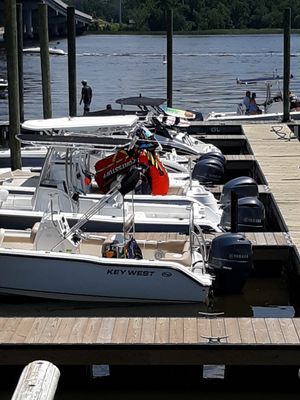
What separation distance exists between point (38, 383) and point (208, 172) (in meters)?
11.8

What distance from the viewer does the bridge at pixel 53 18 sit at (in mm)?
92125

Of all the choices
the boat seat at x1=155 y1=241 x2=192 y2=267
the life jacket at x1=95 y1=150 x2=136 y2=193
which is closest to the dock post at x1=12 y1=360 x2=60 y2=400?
the boat seat at x1=155 y1=241 x2=192 y2=267

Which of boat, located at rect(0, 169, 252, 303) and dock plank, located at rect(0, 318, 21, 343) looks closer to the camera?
dock plank, located at rect(0, 318, 21, 343)

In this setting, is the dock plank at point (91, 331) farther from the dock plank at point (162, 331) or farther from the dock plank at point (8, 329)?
the dock plank at point (8, 329)

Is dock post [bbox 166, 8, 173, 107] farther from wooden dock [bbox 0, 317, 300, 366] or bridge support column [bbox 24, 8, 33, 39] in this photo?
bridge support column [bbox 24, 8, 33, 39]

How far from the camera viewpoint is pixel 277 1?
399 feet

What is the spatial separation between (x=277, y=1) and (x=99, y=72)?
6031 cm

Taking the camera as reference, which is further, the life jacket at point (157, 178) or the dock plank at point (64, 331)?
the life jacket at point (157, 178)

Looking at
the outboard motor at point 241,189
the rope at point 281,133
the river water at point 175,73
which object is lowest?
the river water at point 175,73

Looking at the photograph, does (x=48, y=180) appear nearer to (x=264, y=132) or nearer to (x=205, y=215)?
(x=205, y=215)

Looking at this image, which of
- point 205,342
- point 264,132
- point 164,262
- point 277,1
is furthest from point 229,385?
point 277,1

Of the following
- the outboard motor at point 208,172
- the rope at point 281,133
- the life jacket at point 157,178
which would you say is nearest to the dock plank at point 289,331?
the life jacket at point 157,178

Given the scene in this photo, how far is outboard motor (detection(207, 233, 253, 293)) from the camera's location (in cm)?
1114

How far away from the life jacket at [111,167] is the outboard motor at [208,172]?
334 cm
